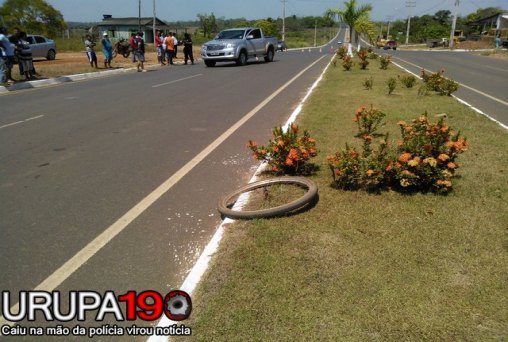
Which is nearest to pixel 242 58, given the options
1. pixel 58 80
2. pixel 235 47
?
pixel 235 47

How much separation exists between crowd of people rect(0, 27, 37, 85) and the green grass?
14262 mm

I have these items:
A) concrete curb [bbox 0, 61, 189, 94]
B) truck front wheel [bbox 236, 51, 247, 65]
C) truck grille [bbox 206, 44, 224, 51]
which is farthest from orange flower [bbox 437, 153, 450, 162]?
truck front wheel [bbox 236, 51, 247, 65]

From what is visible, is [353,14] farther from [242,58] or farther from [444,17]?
[444,17]

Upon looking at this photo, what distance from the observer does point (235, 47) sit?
22.2 metres

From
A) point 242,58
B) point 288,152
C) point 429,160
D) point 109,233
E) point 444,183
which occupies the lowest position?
point 109,233

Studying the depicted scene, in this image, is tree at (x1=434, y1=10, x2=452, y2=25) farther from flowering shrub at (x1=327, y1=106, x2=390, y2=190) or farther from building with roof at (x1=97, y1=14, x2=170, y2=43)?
flowering shrub at (x1=327, y1=106, x2=390, y2=190)

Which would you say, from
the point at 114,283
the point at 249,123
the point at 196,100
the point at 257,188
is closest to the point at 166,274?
the point at 114,283

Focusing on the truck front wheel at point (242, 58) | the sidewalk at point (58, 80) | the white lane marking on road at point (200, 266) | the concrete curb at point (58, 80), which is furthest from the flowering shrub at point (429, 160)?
the truck front wheel at point (242, 58)

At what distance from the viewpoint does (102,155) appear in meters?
6.17

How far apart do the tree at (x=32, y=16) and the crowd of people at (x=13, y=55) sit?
119 feet

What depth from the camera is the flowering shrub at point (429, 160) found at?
427 centimetres

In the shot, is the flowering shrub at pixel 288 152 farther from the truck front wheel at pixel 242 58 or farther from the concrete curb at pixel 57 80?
the truck front wheel at pixel 242 58

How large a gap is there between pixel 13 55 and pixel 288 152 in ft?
45.7

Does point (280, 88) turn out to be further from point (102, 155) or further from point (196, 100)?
point (102, 155)
